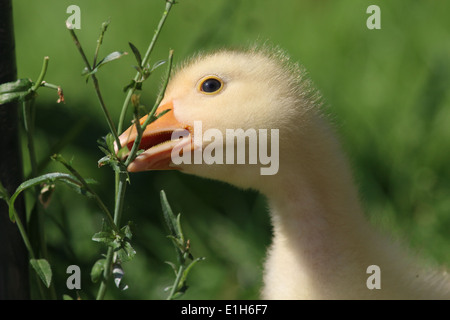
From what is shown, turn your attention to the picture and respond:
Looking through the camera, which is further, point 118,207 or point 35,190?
point 35,190

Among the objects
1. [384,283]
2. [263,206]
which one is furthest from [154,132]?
[263,206]

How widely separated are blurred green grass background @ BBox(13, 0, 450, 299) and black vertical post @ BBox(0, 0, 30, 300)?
1.83 feet

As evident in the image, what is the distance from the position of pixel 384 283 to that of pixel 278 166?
465 millimetres

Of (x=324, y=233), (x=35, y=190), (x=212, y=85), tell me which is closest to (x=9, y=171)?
(x=35, y=190)

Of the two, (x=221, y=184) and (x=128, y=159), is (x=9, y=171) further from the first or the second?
(x=221, y=184)

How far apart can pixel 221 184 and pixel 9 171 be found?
169 centimetres

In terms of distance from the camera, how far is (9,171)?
6.30 feet

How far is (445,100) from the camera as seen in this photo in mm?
3791

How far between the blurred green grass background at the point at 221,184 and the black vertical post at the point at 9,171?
1.83 ft

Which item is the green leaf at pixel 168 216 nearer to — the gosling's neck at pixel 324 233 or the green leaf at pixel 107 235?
the green leaf at pixel 107 235

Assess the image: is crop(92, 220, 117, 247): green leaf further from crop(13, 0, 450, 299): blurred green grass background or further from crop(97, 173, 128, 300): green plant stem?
crop(13, 0, 450, 299): blurred green grass background

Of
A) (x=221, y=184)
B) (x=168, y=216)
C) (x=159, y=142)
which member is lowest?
(x=168, y=216)
